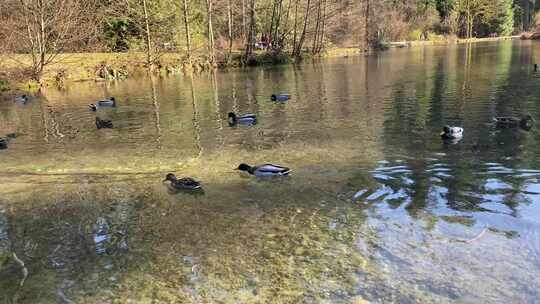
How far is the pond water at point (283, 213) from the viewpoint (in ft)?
17.3

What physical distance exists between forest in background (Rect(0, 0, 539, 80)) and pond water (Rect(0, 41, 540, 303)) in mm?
17489

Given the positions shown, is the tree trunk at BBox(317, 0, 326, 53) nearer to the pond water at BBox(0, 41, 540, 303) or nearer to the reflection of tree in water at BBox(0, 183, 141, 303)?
the pond water at BBox(0, 41, 540, 303)

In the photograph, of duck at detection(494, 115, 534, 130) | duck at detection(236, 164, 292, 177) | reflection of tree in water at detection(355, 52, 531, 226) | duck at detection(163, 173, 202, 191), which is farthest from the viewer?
duck at detection(494, 115, 534, 130)

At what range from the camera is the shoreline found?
2875 centimetres

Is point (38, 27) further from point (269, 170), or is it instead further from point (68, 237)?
point (68, 237)

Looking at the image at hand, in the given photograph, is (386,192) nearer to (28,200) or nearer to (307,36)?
(28,200)

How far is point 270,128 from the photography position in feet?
46.0

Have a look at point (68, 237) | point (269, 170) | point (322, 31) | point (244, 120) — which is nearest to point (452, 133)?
point (269, 170)

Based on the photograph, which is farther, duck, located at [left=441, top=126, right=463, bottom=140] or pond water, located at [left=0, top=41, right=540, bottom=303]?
duck, located at [left=441, top=126, right=463, bottom=140]

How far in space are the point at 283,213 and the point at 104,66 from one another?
30918 mm

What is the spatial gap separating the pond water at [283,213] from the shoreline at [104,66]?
1570cm

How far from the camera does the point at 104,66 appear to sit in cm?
3478

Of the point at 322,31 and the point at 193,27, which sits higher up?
the point at 193,27

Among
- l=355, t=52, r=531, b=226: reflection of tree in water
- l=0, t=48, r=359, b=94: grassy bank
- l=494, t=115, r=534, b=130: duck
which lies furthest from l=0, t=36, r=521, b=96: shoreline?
l=494, t=115, r=534, b=130: duck
